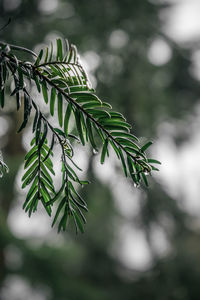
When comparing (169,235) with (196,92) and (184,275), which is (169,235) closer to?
(184,275)

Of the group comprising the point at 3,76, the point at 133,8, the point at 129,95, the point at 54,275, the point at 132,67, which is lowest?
the point at 3,76

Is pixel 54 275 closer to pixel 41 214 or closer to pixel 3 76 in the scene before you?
pixel 41 214

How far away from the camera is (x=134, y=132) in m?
2.11

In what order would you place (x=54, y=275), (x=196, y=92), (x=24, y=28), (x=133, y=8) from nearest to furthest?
(x=24, y=28) < (x=133, y=8) < (x=54, y=275) < (x=196, y=92)

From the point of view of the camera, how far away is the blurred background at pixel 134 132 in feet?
8.43

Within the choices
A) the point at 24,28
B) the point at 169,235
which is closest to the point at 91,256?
the point at 169,235

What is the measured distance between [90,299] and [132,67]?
2430 mm

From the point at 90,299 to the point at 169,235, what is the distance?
1085 millimetres

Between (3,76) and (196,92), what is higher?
(196,92)

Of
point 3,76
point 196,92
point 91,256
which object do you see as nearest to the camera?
point 3,76

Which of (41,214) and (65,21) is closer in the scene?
(65,21)

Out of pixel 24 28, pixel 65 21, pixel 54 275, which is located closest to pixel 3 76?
pixel 24 28

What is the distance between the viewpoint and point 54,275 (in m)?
3.01

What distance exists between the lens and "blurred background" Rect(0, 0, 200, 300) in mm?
2568
